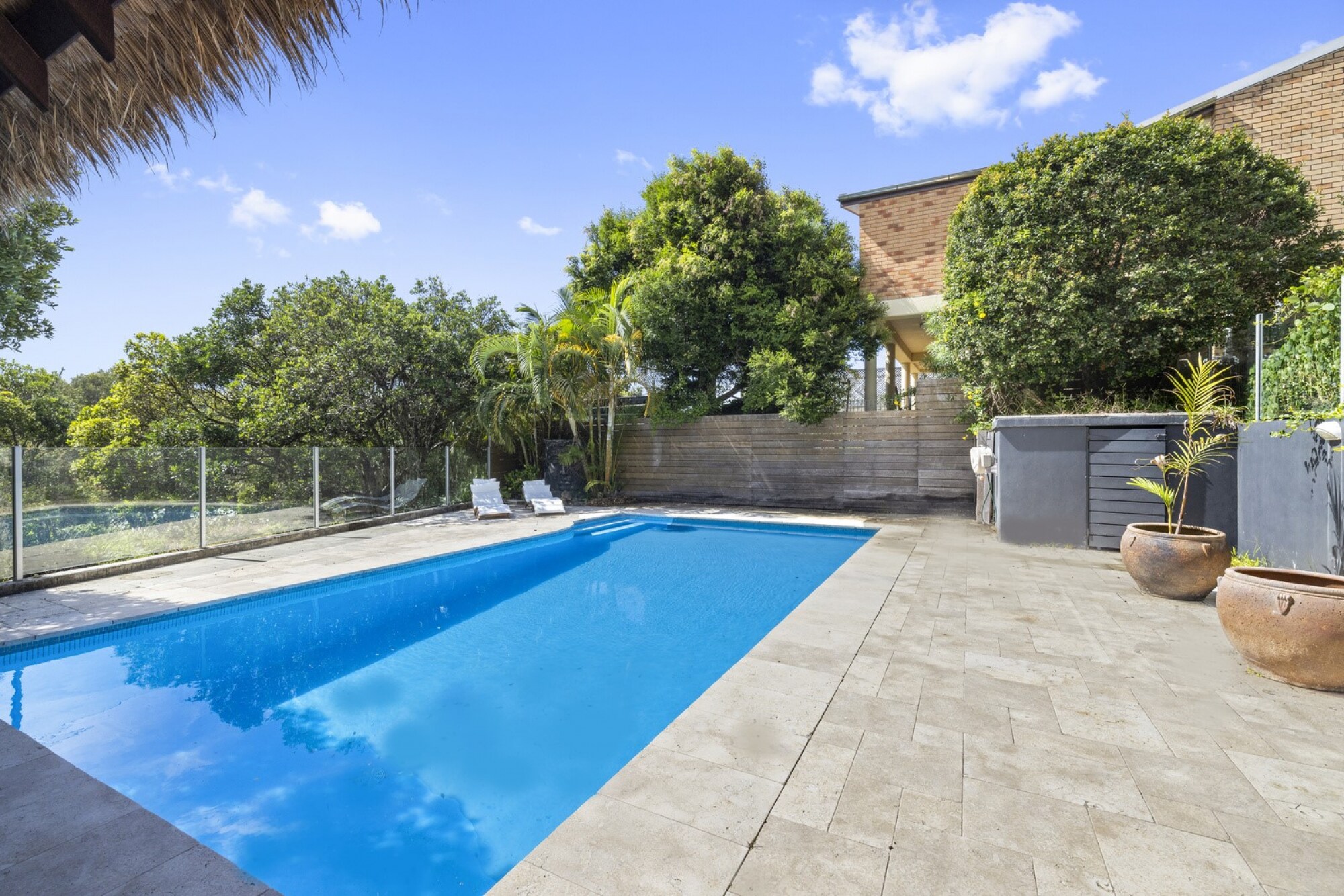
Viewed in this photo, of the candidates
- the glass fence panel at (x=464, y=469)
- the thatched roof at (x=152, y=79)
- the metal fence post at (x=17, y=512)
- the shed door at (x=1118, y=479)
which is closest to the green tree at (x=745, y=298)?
the glass fence panel at (x=464, y=469)

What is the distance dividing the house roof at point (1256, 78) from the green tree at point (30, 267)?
46.4 feet

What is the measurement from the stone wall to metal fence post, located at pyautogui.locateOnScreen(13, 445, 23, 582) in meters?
9.78

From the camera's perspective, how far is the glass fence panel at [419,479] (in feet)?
38.0

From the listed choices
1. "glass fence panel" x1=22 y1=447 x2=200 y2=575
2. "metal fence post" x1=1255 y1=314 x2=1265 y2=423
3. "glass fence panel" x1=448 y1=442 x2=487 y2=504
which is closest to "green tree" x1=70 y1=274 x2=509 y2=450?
"glass fence panel" x1=448 y1=442 x2=487 y2=504

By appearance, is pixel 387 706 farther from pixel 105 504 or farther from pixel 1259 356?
pixel 1259 356

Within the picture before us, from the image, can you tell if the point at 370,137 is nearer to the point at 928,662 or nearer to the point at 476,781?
the point at 476,781

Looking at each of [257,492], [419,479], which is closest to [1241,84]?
[419,479]

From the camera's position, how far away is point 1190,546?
4.79m

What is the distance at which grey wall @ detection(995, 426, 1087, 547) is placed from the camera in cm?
738

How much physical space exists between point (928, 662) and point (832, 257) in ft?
35.6

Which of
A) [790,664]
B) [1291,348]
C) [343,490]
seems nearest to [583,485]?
[343,490]

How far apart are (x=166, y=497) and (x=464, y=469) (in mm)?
6360

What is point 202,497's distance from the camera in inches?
302

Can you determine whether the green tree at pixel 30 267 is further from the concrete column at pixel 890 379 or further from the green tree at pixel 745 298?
the concrete column at pixel 890 379
